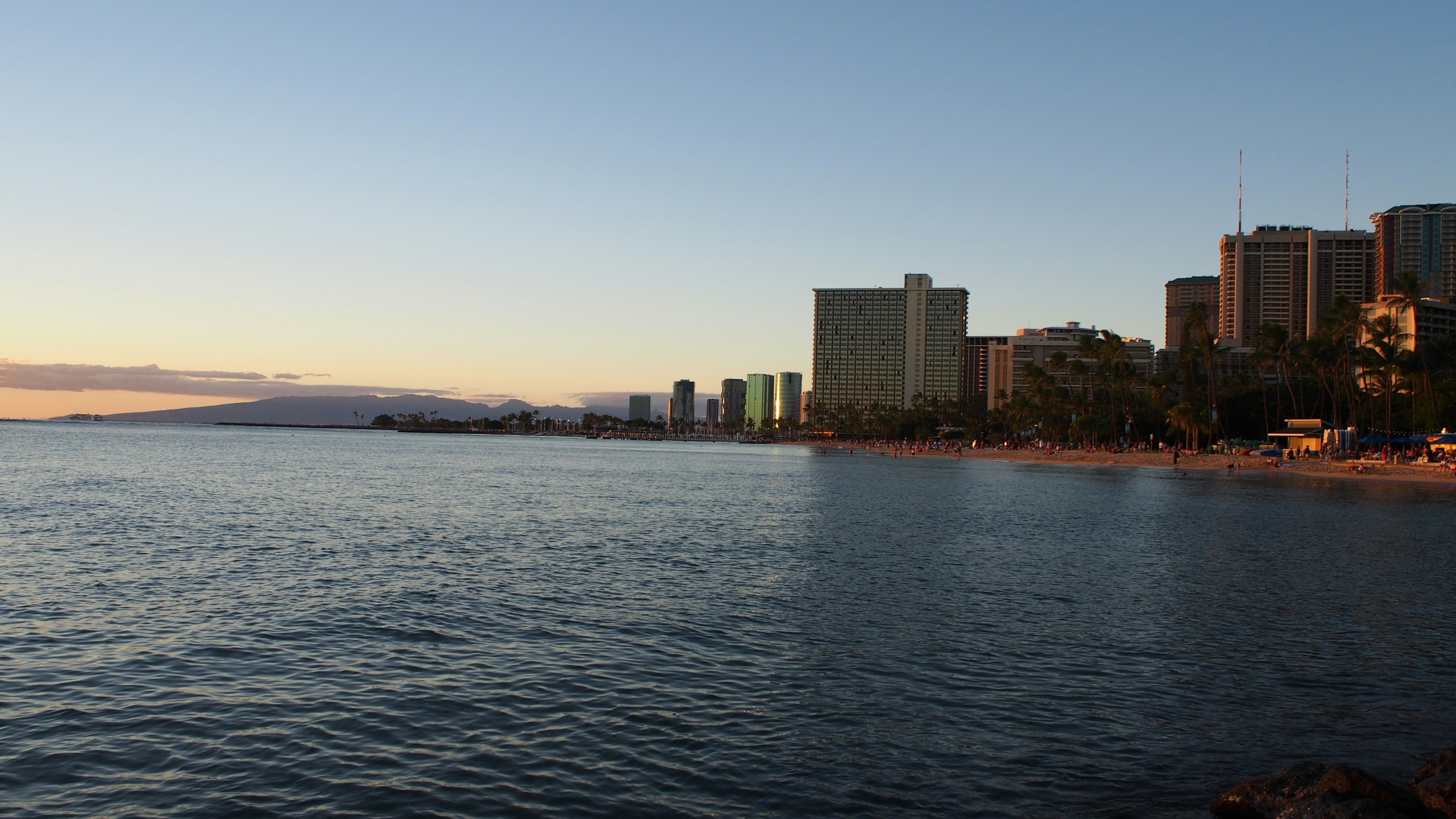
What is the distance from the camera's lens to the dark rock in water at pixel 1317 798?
816 cm

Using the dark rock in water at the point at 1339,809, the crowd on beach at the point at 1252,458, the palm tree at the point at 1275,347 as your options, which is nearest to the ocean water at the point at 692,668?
the dark rock in water at the point at 1339,809

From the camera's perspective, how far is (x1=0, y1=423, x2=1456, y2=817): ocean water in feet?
31.8

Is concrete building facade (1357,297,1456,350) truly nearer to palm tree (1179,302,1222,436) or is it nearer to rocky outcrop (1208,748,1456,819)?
palm tree (1179,302,1222,436)

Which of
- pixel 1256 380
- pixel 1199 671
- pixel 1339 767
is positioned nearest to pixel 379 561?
pixel 1199 671

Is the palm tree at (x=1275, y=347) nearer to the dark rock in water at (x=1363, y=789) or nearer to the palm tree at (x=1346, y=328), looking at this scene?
the palm tree at (x=1346, y=328)

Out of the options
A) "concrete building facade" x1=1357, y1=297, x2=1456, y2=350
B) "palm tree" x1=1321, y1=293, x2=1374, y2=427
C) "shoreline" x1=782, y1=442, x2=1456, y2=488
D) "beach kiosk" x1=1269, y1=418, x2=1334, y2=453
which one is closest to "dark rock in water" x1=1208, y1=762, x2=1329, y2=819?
"shoreline" x1=782, y1=442, x2=1456, y2=488

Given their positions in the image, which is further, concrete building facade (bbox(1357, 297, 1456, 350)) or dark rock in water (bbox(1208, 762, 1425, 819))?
concrete building facade (bbox(1357, 297, 1456, 350))

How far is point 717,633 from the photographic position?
54.3ft

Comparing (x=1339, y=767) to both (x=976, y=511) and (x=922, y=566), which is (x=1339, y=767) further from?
(x=976, y=511)

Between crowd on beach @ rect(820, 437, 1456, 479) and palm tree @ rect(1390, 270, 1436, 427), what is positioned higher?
palm tree @ rect(1390, 270, 1436, 427)

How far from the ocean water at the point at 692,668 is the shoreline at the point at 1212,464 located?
157 ft

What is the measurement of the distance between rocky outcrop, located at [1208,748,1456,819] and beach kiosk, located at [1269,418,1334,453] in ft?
335

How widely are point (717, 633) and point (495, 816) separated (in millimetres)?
8026

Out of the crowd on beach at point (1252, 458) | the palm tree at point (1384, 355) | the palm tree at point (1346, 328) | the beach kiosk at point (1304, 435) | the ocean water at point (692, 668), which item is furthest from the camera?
the beach kiosk at point (1304, 435)
